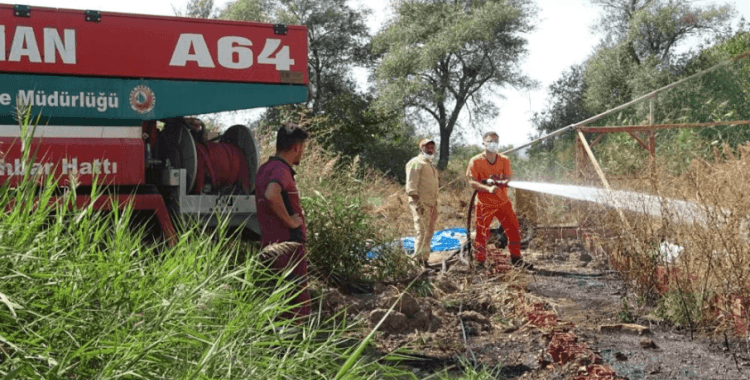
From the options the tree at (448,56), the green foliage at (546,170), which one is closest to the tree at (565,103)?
the tree at (448,56)

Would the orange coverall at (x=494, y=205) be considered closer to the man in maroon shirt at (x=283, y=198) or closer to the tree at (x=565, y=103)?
the man in maroon shirt at (x=283, y=198)

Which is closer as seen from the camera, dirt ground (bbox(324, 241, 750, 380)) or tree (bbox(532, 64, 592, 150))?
dirt ground (bbox(324, 241, 750, 380))

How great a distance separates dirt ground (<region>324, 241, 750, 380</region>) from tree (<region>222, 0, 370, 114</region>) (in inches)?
1362

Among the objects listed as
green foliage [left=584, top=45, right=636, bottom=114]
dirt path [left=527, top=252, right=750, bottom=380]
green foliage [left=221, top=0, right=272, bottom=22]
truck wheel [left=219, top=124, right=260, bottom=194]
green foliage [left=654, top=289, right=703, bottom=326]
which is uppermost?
green foliage [left=221, top=0, right=272, bottom=22]

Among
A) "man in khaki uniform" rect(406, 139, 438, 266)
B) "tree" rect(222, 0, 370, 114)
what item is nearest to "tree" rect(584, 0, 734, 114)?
"tree" rect(222, 0, 370, 114)

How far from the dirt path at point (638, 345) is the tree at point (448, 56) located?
32.8 m

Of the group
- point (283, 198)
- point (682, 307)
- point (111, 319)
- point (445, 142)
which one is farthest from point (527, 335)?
point (445, 142)

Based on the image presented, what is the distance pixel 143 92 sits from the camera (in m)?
6.39

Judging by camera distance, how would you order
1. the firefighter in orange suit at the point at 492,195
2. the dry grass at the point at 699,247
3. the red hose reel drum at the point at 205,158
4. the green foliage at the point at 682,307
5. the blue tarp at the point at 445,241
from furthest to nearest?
the blue tarp at the point at 445,241 < the firefighter in orange suit at the point at 492,195 < the red hose reel drum at the point at 205,158 < the green foliage at the point at 682,307 < the dry grass at the point at 699,247

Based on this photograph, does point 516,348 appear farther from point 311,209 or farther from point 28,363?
point 28,363

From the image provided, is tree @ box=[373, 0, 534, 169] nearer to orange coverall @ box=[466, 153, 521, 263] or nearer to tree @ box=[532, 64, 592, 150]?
tree @ box=[532, 64, 592, 150]

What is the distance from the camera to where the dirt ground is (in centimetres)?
487

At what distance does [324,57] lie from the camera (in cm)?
4303

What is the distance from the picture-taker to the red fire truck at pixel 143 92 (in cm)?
606
